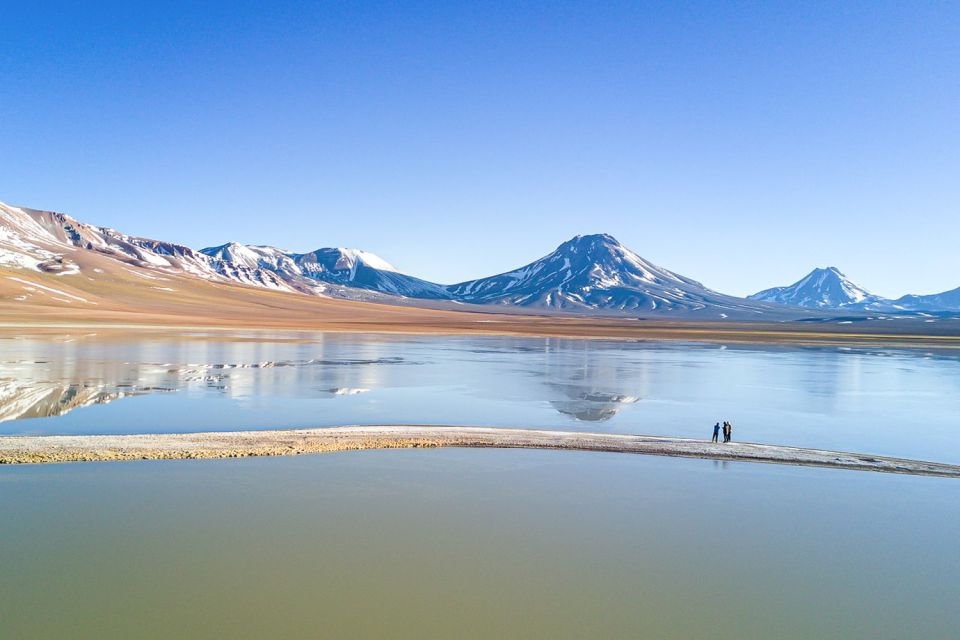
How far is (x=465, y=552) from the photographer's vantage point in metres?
13.5

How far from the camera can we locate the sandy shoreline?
20.4 metres

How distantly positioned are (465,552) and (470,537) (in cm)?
83

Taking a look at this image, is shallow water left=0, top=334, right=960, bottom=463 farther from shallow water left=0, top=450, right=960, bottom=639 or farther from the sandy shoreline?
shallow water left=0, top=450, right=960, bottom=639

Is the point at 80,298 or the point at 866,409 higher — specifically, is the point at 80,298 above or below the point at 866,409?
above

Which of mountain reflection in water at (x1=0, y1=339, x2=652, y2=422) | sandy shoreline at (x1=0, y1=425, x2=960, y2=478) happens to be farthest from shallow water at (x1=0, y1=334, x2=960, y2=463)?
sandy shoreline at (x1=0, y1=425, x2=960, y2=478)

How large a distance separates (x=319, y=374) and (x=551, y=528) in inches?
1250

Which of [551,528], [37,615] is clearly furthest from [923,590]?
[37,615]

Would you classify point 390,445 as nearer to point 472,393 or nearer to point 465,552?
point 465,552

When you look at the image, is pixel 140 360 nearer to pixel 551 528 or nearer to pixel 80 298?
pixel 551 528

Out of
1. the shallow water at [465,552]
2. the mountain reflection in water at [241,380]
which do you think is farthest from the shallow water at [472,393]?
the shallow water at [465,552]

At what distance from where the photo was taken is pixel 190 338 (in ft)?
253

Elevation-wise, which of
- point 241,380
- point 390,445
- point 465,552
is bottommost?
point 465,552

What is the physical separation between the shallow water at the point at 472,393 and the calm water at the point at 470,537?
13.8 inches

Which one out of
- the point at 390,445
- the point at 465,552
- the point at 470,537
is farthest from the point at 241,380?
the point at 465,552
